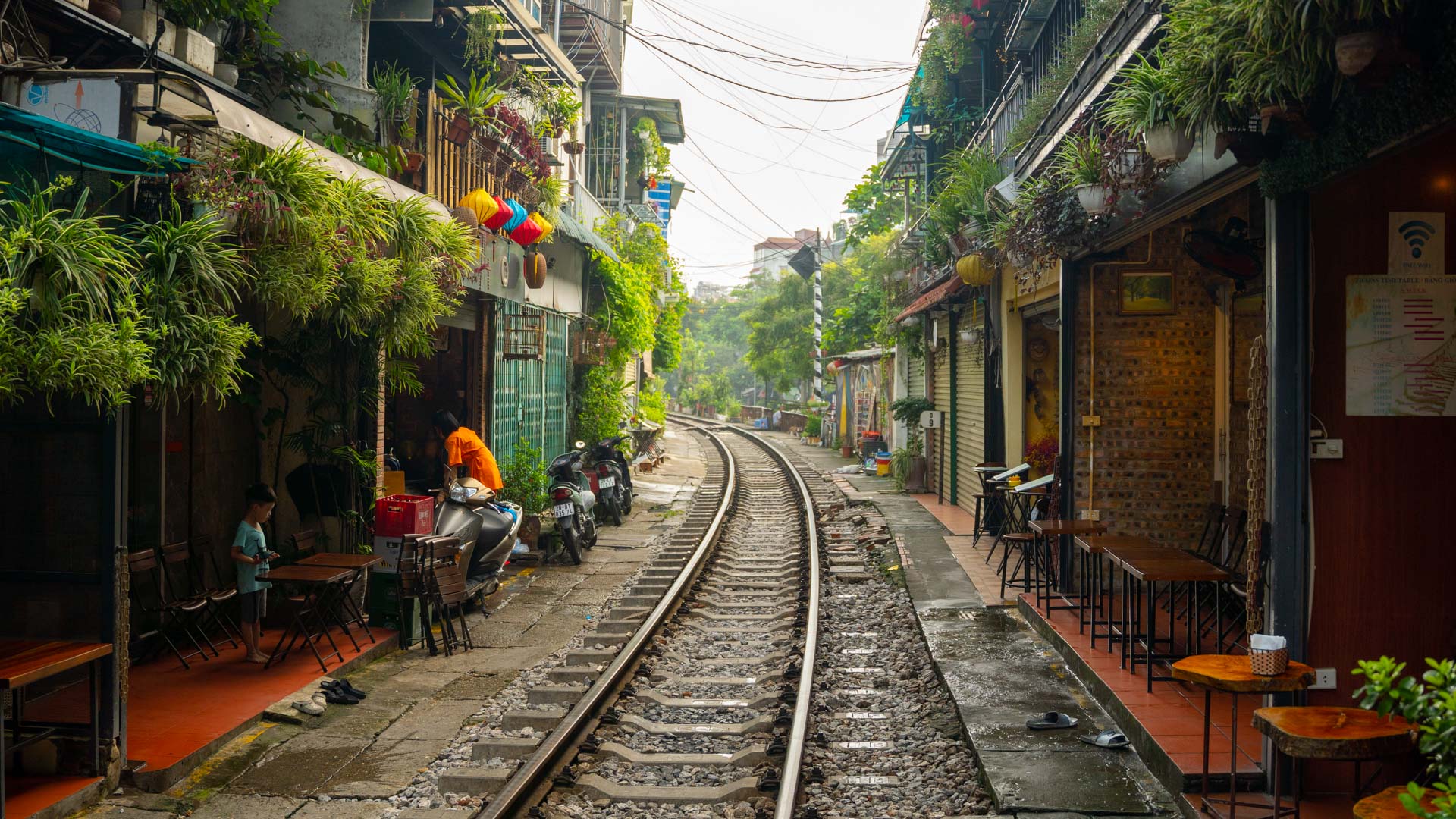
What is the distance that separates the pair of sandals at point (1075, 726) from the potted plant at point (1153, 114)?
3.27 m

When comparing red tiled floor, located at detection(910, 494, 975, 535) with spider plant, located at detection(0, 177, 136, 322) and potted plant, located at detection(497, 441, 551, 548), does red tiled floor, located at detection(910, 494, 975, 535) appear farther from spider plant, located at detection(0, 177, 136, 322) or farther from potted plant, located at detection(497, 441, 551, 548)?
spider plant, located at detection(0, 177, 136, 322)

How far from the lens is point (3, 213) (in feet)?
13.6

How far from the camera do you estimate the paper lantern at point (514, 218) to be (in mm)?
11508

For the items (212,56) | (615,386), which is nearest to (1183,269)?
(212,56)

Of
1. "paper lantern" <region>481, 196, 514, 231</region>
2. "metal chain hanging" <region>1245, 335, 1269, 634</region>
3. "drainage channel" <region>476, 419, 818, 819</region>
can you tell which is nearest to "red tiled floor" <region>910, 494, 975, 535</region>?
"drainage channel" <region>476, 419, 818, 819</region>

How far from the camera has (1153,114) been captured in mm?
5539

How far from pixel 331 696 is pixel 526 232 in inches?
263

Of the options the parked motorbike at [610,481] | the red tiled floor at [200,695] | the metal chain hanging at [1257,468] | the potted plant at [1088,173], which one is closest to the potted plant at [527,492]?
the parked motorbike at [610,481]

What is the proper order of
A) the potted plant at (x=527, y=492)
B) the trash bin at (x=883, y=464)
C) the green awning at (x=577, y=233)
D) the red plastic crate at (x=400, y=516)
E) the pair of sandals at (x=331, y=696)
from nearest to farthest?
the pair of sandals at (x=331, y=696)
the red plastic crate at (x=400, y=516)
the potted plant at (x=527, y=492)
the green awning at (x=577, y=233)
the trash bin at (x=883, y=464)

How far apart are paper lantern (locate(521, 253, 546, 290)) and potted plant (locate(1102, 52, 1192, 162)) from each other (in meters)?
8.49

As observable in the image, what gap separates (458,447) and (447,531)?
136 centimetres

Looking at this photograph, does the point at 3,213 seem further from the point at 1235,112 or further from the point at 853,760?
the point at 1235,112

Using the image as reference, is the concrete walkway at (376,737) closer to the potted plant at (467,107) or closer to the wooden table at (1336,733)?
the wooden table at (1336,733)

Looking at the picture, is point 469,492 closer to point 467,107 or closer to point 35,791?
point 35,791
